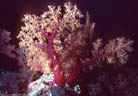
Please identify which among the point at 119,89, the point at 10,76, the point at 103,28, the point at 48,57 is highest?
the point at 103,28

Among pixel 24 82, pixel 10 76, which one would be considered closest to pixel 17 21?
pixel 10 76

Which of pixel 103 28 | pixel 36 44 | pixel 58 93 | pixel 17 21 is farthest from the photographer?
pixel 17 21

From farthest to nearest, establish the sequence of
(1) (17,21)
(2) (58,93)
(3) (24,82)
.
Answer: (1) (17,21), (3) (24,82), (2) (58,93)

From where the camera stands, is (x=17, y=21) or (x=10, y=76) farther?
(x=17, y=21)

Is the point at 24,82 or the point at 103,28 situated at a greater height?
the point at 103,28

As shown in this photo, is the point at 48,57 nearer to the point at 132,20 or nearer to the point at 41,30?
the point at 41,30

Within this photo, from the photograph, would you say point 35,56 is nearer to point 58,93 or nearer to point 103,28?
point 58,93
